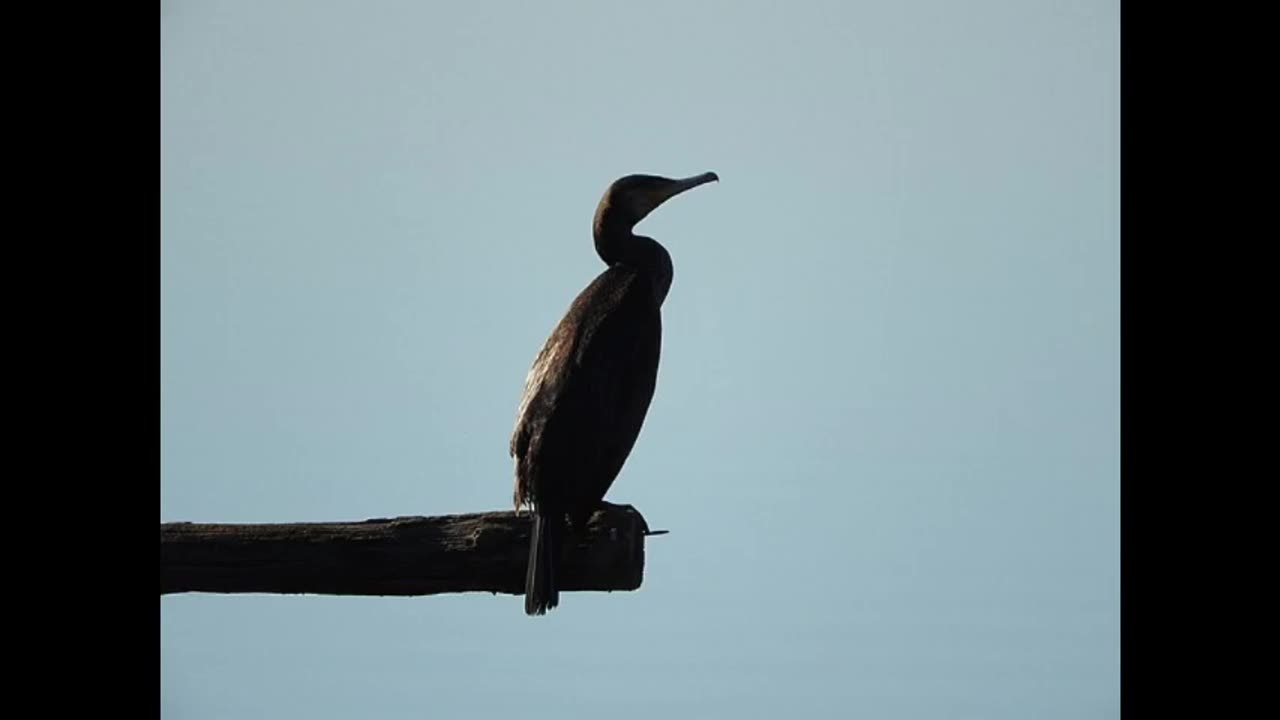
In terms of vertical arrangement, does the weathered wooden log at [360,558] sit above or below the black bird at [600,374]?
below

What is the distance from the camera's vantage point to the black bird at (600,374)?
3188 mm

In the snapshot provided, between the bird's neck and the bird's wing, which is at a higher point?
the bird's neck

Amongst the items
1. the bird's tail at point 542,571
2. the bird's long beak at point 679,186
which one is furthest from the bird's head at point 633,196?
the bird's tail at point 542,571

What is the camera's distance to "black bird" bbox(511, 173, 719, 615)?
3.19m

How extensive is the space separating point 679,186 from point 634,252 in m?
0.20

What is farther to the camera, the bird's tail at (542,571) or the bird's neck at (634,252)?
the bird's neck at (634,252)

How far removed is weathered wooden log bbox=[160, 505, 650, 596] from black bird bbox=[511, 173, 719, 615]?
5.1 inches

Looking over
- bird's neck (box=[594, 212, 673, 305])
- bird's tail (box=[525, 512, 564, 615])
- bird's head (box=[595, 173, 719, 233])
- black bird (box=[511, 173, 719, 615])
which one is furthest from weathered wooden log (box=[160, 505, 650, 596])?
bird's head (box=[595, 173, 719, 233])

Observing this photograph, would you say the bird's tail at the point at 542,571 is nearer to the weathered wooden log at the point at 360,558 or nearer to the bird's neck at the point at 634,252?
the weathered wooden log at the point at 360,558

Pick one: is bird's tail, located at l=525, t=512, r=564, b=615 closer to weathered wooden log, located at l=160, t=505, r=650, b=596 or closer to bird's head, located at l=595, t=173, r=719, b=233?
weathered wooden log, located at l=160, t=505, r=650, b=596

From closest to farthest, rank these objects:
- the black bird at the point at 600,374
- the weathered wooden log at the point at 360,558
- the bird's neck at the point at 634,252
Result: the weathered wooden log at the point at 360,558
the black bird at the point at 600,374
the bird's neck at the point at 634,252

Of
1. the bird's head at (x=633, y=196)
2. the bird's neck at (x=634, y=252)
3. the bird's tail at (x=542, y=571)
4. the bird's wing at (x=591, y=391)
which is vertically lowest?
the bird's tail at (x=542, y=571)

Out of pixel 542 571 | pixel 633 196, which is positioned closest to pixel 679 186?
pixel 633 196
